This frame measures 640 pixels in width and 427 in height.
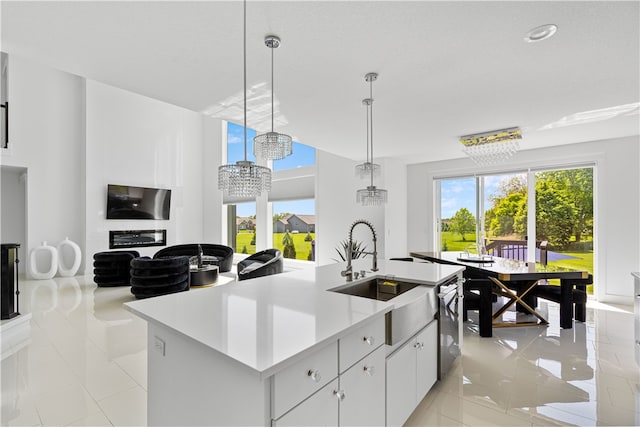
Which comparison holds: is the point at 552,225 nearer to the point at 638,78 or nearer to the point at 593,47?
the point at 638,78

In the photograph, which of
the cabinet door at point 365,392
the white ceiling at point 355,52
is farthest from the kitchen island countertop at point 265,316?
the white ceiling at point 355,52

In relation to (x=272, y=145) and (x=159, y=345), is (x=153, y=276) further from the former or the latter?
(x=159, y=345)

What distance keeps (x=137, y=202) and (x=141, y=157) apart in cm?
112

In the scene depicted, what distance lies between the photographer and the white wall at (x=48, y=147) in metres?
6.02

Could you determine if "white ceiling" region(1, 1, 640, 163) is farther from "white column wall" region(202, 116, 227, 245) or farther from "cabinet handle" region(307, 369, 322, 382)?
"white column wall" region(202, 116, 227, 245)

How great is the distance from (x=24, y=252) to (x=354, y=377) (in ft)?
26.1

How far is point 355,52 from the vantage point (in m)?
2.28

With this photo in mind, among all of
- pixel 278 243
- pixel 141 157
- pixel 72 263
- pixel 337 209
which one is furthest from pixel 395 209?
pixel 72 263

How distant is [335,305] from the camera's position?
1.56 m

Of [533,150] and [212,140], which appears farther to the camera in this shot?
[212,140]

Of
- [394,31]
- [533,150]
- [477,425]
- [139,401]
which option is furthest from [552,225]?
[139,401]

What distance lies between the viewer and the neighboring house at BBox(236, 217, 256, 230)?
8924 mm

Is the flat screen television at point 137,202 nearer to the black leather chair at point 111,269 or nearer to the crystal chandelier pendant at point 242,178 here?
the black leather chair at point 111,269

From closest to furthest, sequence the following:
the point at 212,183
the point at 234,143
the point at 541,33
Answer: the point at 541,33 → the point at 212,183 → the point at 234,143
